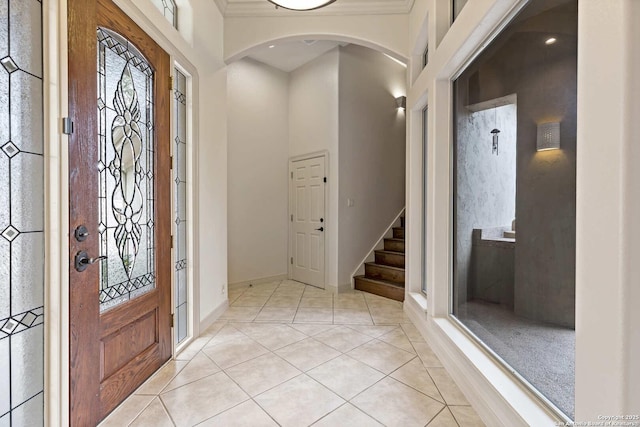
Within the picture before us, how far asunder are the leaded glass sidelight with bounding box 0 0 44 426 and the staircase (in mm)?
3534

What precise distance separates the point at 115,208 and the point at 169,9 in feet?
5.90

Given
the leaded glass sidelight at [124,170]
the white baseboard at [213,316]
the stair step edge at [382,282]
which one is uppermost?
the leaded glass sidelight at [124,170]

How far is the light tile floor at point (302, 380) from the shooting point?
1696 millimetres

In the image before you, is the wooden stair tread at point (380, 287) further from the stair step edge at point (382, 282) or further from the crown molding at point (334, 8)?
the crown molding at point (334, 8)

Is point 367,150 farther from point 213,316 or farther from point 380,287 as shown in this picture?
point 213,316

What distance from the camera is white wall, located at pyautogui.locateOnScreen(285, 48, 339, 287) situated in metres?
4.48

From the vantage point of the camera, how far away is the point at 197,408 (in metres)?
1.77

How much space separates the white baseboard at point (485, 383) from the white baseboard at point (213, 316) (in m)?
2.11

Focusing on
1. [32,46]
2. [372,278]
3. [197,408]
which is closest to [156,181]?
[32,46]

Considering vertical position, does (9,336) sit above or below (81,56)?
below

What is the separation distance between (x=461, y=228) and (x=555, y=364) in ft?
3.69

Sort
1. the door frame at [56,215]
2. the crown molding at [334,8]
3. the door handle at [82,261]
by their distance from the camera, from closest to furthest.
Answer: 1. the door frame at [56,215]
2. the door handle at [82,261]
3. the crown molding at [334,8]

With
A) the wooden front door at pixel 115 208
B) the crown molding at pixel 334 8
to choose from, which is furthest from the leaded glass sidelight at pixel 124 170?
the crown molding at pixel 334 8

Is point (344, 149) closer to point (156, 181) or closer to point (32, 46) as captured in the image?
point (156, 181)
